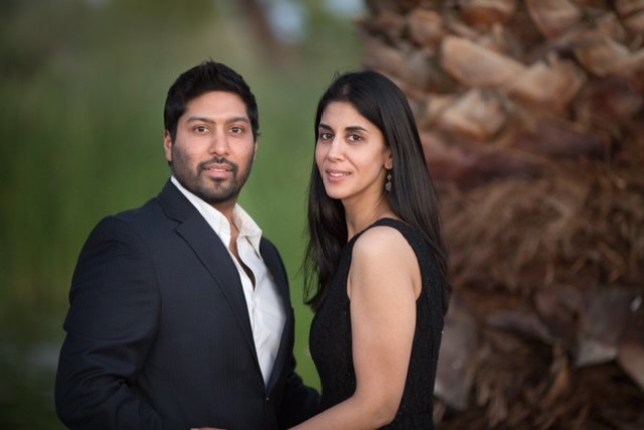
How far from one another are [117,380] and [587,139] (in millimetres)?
1381

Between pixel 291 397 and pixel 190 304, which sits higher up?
pixel 190 304

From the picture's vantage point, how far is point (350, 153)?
2.36m

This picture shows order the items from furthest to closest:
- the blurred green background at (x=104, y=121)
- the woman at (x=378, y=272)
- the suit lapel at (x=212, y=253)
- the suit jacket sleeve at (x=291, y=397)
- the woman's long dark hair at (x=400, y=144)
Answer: the blurred green background at (x=104, y=121)
the suit jacket sleeve at (x=291, y=397)
the suit lapel at (x=212, y=253)
the woman's long dark hair at (x=400, y=144)
the woman at (x=378, y=272)

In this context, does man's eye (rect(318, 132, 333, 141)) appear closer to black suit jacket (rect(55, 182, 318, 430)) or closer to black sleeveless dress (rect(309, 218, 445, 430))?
black sleeveless dress (rect(309, 218, 445, 430))

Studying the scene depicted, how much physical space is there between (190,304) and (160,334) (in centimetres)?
9

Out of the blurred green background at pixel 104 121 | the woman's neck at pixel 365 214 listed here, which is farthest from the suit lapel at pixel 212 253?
the blurred green background at pixel 104 121

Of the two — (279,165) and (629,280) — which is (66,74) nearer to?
(279,165)

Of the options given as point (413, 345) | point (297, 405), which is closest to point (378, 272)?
point (413, 345)

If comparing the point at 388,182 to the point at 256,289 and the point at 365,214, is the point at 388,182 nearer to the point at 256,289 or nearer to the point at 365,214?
the point at 365,214

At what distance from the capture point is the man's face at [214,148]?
8.40 feet

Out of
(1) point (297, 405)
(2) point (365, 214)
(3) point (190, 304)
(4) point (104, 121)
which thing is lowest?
(1) point (297, 405)

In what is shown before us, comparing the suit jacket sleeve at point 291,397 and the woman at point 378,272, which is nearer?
the woman at point 378,272

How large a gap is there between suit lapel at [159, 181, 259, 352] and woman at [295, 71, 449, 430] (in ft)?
0.54

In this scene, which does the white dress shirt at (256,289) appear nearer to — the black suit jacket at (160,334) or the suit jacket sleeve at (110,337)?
the black suit jacket at (160,334)
